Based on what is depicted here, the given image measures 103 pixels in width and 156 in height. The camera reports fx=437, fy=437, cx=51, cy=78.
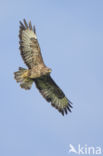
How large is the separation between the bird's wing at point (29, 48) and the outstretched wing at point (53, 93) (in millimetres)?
785

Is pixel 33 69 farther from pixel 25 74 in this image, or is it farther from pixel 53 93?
pixel 53 93

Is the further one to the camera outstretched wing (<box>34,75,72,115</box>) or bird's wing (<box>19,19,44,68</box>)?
outstretched wing (<box>34,75,72,115</box>)

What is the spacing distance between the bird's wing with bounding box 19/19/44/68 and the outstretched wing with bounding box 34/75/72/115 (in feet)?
2.58

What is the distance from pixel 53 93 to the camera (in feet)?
63.0

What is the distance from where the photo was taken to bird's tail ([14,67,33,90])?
17.8 meters

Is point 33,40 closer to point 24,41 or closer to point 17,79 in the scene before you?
point 24,41

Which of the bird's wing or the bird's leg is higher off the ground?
the bird's wing

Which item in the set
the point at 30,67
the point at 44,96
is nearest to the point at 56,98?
the point at 44,96

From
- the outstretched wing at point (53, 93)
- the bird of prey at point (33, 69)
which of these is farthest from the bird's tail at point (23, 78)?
the outstretched wing at point (53, 93)

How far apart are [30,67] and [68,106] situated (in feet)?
9.57

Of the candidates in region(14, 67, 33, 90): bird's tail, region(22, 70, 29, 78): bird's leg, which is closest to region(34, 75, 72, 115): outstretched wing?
region(14, 67, 33, 90): bird's tail

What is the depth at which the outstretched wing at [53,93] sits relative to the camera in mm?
A: 18594

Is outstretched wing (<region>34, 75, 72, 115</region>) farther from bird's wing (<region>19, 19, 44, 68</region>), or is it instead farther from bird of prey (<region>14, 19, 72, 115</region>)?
bird's wing (<region>19, 19, 44, 68</region>)

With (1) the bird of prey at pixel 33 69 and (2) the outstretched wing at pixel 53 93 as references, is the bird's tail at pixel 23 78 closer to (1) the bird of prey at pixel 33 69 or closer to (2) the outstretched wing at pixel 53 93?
(1) the bird of prey at pixel 33 69
